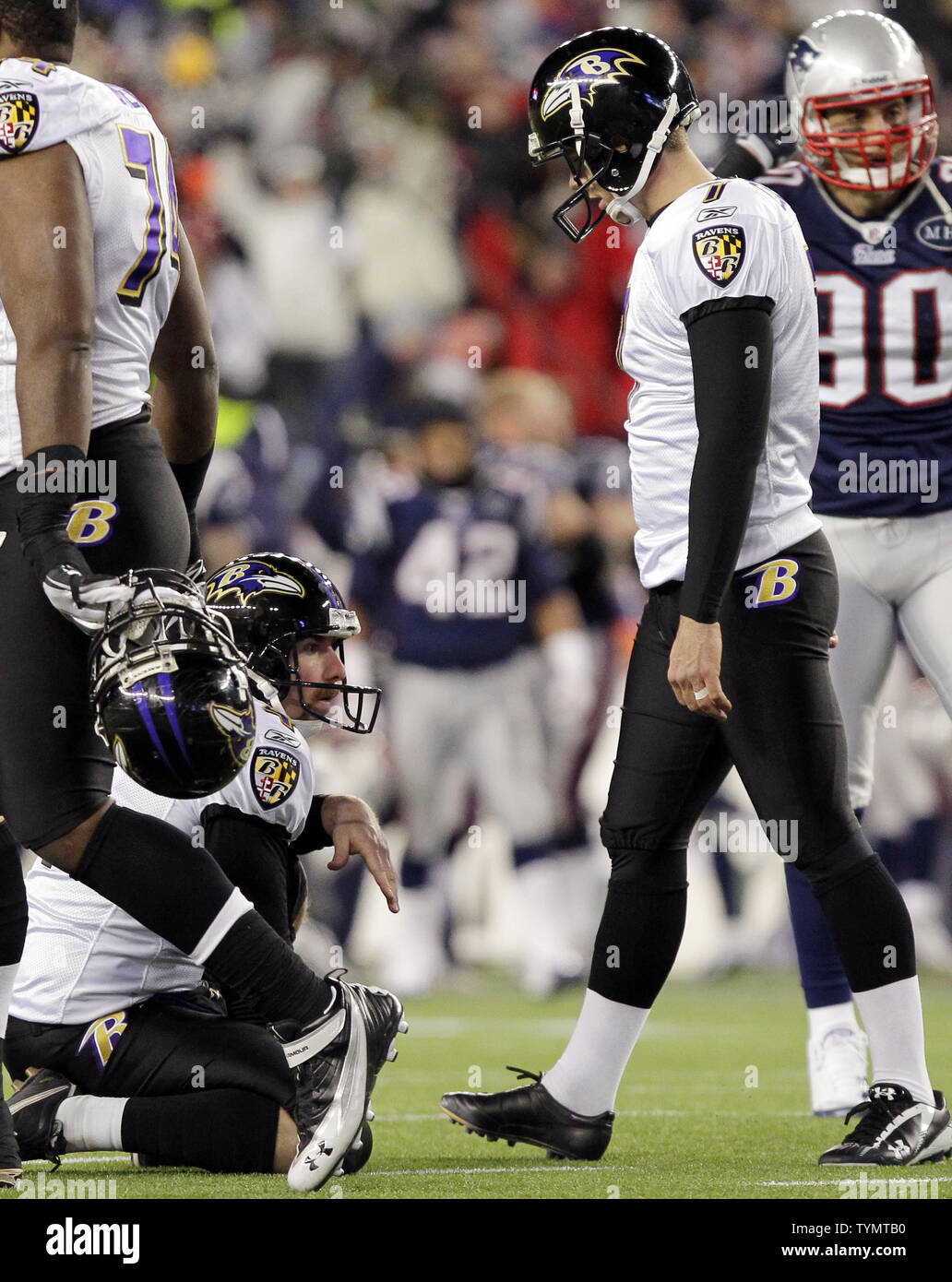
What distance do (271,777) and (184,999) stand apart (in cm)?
48

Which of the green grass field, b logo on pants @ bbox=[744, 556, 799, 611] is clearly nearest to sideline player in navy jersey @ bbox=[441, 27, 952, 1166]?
b logo on pants @ bbox=[744, 556, 799, 611]

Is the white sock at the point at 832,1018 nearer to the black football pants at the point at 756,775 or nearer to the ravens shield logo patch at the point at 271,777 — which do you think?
the black football pants at the point at 756,775

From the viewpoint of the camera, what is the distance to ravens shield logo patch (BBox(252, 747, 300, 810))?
10.2 ft

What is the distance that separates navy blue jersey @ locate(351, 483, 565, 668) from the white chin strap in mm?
3922

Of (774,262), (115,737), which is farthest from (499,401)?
(115,737)

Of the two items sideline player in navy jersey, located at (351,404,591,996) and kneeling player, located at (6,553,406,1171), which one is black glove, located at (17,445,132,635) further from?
sideline player in navy jersey, located at (351,404,591,996)

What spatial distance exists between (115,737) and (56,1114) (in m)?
0.92

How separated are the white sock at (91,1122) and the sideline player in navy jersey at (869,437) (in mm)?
1560

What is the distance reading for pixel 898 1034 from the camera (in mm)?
3078

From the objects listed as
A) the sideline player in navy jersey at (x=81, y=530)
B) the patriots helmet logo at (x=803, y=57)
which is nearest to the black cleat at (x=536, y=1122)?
the sideline player in navy jersey at (x=81, y=530)

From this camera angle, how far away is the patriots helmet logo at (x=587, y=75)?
3129mm

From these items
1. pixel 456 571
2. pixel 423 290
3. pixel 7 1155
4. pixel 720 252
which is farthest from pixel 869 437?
pixel 423 290

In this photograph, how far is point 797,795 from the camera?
3.01 m

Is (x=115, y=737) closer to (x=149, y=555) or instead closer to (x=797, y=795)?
(x=149, y=555)
